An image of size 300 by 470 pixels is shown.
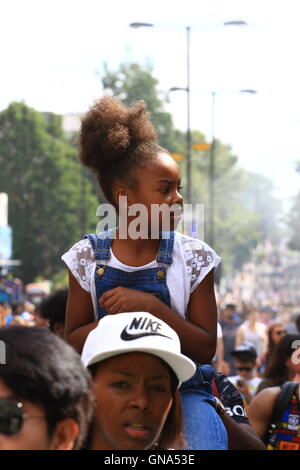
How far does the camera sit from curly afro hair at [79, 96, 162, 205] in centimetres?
492

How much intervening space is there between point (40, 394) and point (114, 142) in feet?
6.38

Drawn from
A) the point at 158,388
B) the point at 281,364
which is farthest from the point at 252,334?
the point at 158,388

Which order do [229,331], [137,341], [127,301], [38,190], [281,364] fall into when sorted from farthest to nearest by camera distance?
[38,190], [229,331], [281,364], [127,301], [137,341]

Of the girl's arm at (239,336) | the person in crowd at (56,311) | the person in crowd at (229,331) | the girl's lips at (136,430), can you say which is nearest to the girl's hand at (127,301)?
the girl's lips at (136,430)

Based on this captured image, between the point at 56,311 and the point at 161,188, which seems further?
the point at 56,311

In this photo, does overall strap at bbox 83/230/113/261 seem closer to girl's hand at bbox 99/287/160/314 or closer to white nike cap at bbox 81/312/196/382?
girl's hand at bbox 99/287/160/314

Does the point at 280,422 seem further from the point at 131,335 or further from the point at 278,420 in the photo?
the point at 131,335

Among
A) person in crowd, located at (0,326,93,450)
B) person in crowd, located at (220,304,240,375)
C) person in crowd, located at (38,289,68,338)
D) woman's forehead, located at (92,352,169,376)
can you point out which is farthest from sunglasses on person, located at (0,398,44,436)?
person in crowd, located at (220,304,240,375)

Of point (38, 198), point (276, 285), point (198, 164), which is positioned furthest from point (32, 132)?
point (276, 285)

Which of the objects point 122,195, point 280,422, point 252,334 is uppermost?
point 122,195

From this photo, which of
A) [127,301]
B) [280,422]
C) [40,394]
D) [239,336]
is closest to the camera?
[40,394]

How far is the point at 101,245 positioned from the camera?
4.88 metres

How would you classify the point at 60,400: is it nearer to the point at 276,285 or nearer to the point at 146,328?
the point at 146,328

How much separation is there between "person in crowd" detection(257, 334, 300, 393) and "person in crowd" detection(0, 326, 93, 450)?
19.9 ft
